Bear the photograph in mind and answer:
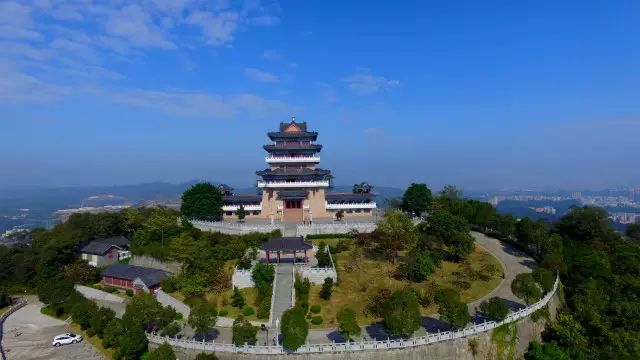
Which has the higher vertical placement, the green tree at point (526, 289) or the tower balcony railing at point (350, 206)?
the tower balcony railing at point (350, 206)

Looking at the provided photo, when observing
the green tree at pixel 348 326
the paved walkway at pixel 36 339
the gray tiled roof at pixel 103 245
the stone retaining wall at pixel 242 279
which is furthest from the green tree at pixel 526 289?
the gray tiled roof at pixel 103 245

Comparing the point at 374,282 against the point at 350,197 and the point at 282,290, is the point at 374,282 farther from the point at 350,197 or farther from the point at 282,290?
the point at 350,197

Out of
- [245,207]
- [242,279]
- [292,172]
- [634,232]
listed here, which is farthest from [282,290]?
[634,232]

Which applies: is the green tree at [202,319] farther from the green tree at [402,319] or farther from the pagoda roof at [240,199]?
the pagoda roof at [240,199]

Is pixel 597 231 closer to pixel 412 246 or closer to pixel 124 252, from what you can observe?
pixel 412 246

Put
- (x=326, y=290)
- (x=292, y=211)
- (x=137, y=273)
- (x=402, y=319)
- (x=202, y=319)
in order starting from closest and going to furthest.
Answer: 1. (x=402, y=319)
2. (x=202, y=319)
3. (x=326, y=290)
4. (x=137, y=273)
5. (x=292, y=211)

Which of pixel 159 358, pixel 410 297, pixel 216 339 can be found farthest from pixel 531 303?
pixel 159 358
